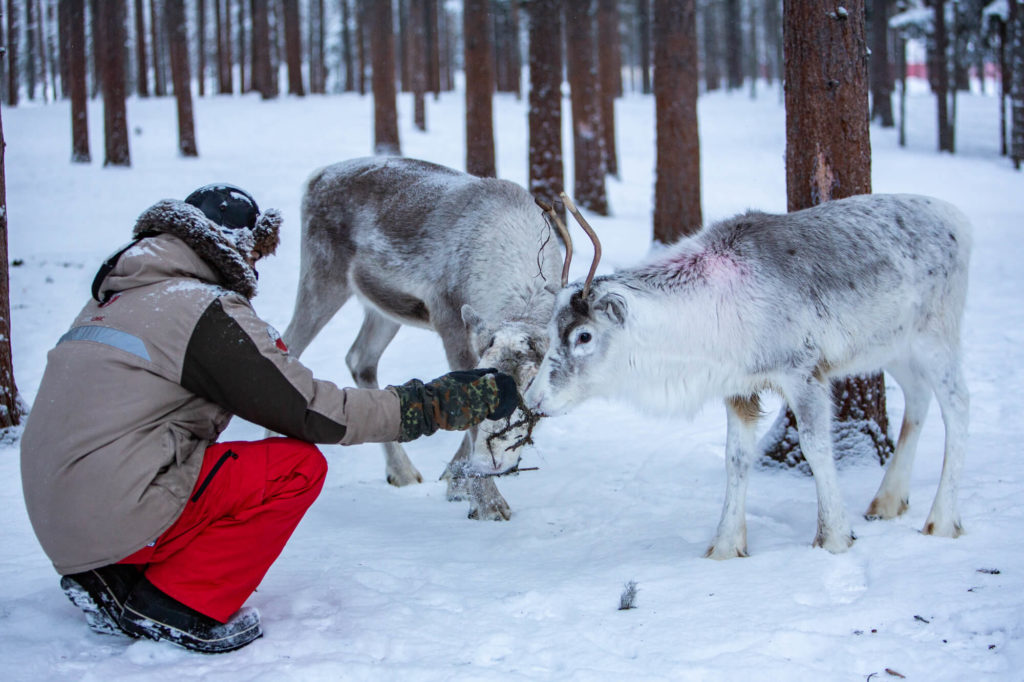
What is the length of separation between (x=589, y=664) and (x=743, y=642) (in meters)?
0.54

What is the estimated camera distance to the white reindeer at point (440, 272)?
4.44 metres

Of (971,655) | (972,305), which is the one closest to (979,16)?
(972,305)

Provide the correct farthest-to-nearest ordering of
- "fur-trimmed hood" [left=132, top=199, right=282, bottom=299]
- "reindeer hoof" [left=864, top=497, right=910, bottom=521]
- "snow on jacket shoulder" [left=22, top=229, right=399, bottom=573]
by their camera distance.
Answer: "reindeer hoof" [left=864, top=497, right=910, bottom=521] → "fur-trimmed hood" [left=132, top=199, right=282, bottom=299] → "snow on jacket shoulder" [left=22, top=229, right=399, bottom=573]

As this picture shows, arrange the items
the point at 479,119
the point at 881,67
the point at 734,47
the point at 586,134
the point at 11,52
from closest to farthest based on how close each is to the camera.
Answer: the point at 479,119 < the point at 586,134 < the point at 881,67 < the point at 11,52 < the point at 734,47

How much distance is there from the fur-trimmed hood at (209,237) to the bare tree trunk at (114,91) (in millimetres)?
14643

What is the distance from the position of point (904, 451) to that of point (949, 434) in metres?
0.31

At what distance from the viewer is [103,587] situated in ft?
9.43

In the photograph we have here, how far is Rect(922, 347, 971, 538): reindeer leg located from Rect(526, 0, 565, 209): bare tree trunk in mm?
7498

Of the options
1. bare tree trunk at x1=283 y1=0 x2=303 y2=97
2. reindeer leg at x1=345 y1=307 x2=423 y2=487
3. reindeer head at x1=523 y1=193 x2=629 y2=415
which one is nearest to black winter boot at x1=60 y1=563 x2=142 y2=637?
reindeer head at x1=523 y1=193 x2=629 y2=415

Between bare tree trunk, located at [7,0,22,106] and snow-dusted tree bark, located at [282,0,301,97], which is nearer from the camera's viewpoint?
snow-dusted tree bark, located at [282,0,301,97]

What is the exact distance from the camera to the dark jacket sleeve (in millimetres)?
2803

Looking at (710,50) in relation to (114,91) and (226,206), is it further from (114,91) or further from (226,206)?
(226,206)

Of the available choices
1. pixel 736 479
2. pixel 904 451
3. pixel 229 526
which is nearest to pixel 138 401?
pixel 229 526

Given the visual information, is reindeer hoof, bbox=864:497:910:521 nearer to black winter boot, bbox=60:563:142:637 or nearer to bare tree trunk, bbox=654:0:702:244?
black winter boot, bbox=60:563:142:637
